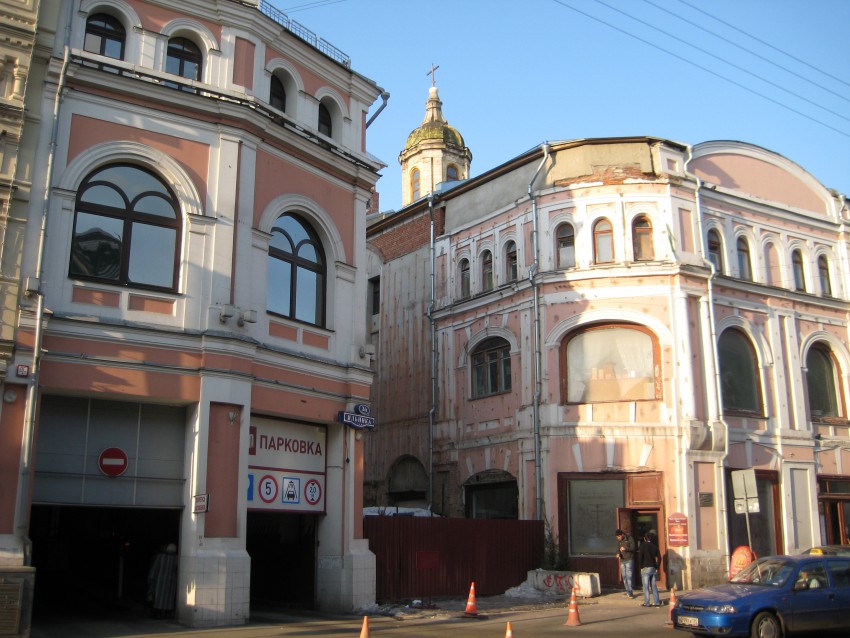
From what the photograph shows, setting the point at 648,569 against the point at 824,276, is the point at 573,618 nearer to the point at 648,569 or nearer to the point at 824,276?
the point at 648,569

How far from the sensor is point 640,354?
83.1 ft

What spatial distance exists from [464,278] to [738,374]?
9559 millimetres

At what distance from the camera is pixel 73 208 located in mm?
16281

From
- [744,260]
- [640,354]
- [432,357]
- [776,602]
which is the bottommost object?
[776,602]

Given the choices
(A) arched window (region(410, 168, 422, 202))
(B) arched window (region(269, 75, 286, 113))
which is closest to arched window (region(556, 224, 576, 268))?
(B) arched window (region(269, 75, 286, 113))

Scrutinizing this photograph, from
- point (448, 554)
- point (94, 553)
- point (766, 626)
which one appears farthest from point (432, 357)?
point (766, 626)

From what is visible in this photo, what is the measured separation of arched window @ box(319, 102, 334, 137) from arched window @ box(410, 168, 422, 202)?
24978mm

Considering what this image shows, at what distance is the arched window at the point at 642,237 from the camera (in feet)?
85.2

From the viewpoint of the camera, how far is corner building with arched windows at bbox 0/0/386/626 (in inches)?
622

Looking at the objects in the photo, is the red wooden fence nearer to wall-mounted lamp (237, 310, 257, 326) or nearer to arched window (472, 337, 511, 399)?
arched window (472, 337, 511, 399)

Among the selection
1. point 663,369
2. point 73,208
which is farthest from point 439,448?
point 73,208

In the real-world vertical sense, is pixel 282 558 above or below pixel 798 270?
below

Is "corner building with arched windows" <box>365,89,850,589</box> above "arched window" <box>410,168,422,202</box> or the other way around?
the other way around

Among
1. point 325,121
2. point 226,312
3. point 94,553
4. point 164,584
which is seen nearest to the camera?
point 164,584
